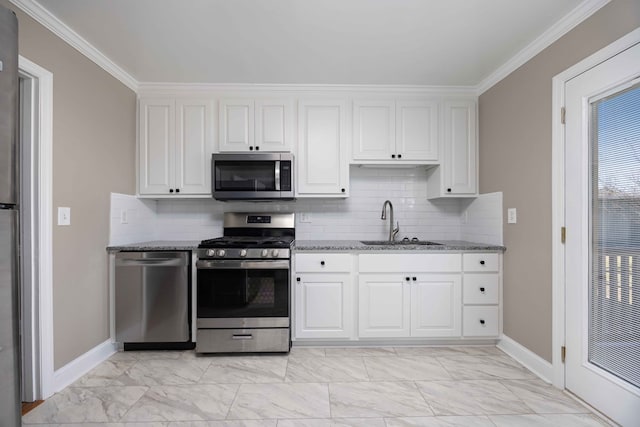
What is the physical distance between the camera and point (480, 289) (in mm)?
2793

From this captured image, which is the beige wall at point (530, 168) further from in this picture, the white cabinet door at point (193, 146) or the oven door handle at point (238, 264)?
the white cabinet door at point (193, 146)

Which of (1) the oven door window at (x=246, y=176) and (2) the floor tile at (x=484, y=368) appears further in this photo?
(1) the oven door window at (x=246, y=176)

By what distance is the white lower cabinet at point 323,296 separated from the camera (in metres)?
2.77

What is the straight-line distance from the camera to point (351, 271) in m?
2.79

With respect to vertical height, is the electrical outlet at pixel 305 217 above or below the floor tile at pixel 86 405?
above

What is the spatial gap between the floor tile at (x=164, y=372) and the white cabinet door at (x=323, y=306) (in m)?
0.83

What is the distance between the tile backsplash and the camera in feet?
11.1

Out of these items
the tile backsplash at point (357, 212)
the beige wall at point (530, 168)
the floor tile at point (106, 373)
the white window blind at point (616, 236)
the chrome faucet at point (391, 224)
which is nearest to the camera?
the white window blind at point (616, 236)

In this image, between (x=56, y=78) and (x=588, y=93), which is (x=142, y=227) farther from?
(x=588, y=93)

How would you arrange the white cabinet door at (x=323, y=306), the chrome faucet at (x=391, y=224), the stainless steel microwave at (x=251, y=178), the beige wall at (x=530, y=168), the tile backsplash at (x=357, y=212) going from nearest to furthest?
1. the beige wall at (x=530, y=168)
2. the white cabinet door at (x=323, y=306)
3. the stainless steel microwave at (x=251, y=178)
4. the chrome faucet at (x=391, y=224)
5. the tile backsplash at (x=357, y=212)

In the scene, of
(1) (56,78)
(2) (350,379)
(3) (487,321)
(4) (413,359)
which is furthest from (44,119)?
(3) (487,321)

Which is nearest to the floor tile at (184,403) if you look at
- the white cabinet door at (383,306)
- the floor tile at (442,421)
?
the floor tile at (442,421)

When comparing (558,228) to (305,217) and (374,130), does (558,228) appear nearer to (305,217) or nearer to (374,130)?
(374,130)

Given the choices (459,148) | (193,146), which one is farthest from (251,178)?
(459,148)
